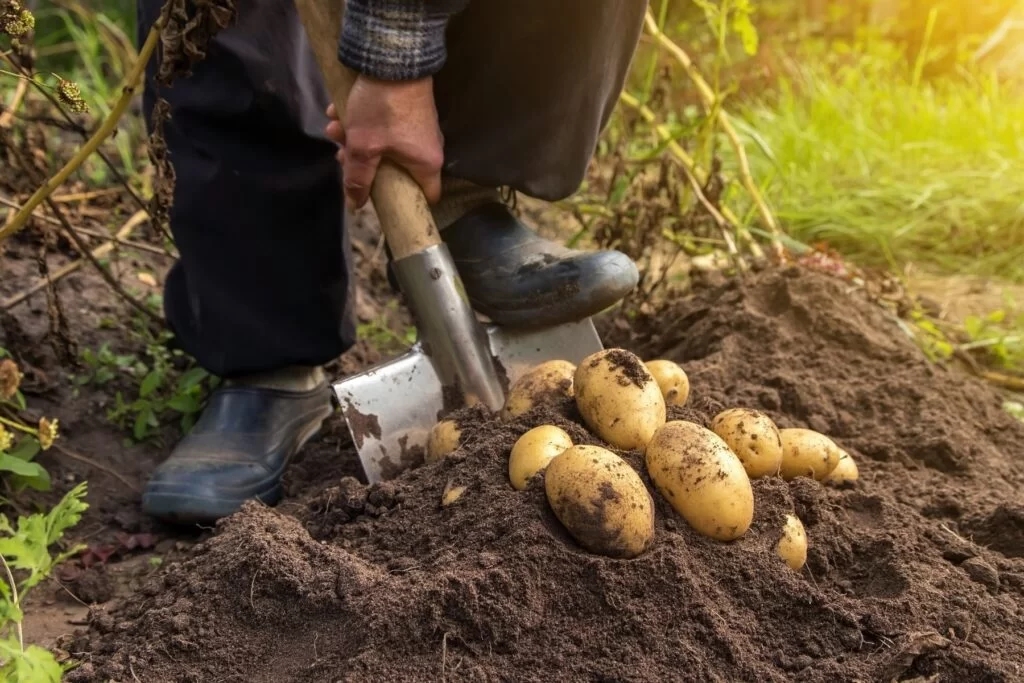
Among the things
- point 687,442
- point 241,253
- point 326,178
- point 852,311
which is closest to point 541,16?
Result: point 326,178

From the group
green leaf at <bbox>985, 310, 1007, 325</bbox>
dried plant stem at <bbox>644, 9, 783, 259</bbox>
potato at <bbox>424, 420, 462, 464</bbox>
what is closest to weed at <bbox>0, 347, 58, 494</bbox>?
Result: potato at <bbox>424, 420, 462, 464</bbox>

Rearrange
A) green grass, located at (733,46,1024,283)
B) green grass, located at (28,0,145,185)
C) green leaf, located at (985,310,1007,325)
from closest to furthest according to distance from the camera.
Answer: green leaf, located at (985,310,1007,325) → green grass, located at (28,0,145,185) → green grass, located at (733,46,1024,283)

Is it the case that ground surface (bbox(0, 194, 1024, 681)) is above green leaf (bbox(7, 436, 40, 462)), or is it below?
above

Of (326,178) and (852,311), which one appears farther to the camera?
(852,311)

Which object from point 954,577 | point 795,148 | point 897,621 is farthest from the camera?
point 795,148

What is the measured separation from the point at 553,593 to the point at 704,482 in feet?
1.00

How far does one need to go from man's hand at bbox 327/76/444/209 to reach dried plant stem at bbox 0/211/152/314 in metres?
0.78

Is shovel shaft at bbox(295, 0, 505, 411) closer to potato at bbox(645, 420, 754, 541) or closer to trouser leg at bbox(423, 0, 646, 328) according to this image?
trouser leg at bbox(423, 0, 646, 328)

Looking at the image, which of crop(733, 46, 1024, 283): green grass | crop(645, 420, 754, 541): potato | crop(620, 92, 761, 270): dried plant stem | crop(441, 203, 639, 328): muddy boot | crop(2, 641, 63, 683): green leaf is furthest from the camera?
crop(733, 46, 1024, 283): green grass

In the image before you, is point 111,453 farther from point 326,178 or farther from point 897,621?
point 897,621

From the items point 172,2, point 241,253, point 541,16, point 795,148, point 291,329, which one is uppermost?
point 172,2

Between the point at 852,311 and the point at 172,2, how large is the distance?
1.98 metres

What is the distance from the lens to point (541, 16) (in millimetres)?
2250

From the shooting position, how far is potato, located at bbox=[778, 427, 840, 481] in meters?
1.97
